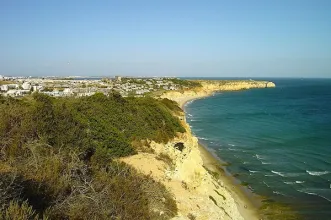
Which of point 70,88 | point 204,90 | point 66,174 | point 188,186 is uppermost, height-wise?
point 66,174

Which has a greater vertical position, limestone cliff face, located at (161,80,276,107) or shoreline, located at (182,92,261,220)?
limestone cliff face, located at (161,80,276,107)

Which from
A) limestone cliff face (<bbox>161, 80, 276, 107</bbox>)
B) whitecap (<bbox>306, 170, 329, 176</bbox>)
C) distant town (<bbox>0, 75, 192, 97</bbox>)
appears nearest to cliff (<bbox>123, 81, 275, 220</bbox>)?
whitecap (<bbox>306, 170, 329, 176</bbox>)

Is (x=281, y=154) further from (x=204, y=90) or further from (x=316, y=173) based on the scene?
(x=204, y=90)

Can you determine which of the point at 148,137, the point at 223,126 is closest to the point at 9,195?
the point at 148,137

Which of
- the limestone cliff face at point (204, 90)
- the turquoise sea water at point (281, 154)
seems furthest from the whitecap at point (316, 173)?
the limestone cliff face at point (204, 90)

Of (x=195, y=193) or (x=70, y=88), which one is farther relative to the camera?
(x=70, y=88)

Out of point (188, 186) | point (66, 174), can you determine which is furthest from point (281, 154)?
point (66, 174)

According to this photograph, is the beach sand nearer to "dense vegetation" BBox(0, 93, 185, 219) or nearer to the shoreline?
the shoreline

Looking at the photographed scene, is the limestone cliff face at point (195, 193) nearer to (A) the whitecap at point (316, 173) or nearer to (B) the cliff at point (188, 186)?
(B) the cliff at point (188, 186)

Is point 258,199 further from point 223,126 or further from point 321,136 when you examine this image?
point 223,126
